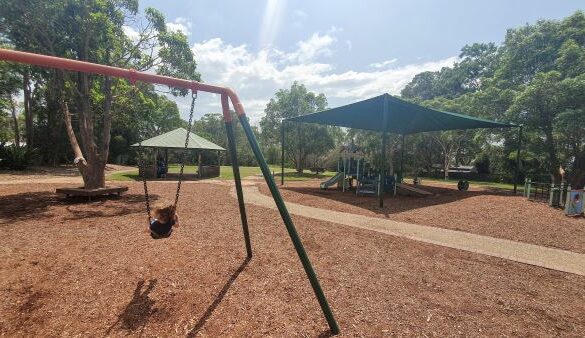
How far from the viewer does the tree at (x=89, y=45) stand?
32.9 ft

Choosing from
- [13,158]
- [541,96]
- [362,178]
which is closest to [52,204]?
[362,178]

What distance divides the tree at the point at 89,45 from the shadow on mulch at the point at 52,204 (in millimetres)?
1137

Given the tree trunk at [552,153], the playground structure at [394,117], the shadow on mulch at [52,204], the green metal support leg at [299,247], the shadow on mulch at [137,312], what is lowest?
the shadow on mulch at [137,312]

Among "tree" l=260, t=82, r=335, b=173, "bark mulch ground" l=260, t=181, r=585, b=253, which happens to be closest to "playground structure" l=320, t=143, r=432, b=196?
"bark mulch ground" l=260, t=181, r=585, b=253

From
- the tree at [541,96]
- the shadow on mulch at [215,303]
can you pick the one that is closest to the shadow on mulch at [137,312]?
the shadow on mulch at [215,303]

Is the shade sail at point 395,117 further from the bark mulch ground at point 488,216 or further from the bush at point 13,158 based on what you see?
the bush at point 13,158

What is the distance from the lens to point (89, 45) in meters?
11.4

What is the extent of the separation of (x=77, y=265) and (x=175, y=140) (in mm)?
19818

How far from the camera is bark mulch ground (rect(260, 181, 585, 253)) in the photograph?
25.1 ft

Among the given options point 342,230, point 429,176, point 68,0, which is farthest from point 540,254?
point 429,176

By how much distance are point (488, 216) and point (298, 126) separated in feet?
77.5

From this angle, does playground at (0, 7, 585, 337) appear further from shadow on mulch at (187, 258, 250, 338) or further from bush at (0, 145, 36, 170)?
bush at (0, 145, 36, 170)

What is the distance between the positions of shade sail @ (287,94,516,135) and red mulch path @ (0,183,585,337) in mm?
7370

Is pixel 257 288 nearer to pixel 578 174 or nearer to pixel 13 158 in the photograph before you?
pixel 578 174
